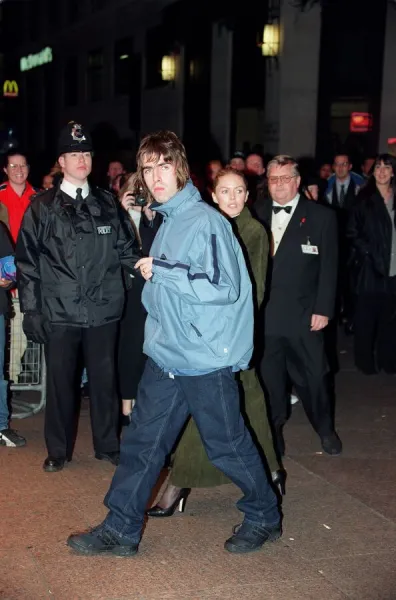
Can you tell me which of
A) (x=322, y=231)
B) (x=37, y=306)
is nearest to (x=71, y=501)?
(x=37, y=306)

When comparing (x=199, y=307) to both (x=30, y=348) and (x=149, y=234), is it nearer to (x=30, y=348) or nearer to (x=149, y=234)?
(x=149, y=234)

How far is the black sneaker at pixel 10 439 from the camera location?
6652 mm

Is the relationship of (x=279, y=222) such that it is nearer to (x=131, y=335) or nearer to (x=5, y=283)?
(x=131, y=335)

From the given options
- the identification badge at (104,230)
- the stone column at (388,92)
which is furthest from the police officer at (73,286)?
the stone column at (388,92)

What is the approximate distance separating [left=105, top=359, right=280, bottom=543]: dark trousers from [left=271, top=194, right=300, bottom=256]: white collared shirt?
6.77ft

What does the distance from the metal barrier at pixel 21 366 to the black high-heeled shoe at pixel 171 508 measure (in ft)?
8.15

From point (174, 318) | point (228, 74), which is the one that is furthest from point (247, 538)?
point (228, 74)

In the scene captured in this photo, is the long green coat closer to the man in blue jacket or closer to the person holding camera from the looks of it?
the man in blue jacket

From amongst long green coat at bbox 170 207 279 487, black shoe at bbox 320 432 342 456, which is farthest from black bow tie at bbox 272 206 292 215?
black shoe at bbox 320 432 342 456

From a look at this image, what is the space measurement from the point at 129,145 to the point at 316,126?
7.94 metres

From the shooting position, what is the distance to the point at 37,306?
6.08 meters

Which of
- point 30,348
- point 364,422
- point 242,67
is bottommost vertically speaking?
point 364,422

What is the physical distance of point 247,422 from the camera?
215 inches

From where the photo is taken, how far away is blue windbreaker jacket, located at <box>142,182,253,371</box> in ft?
14.3
